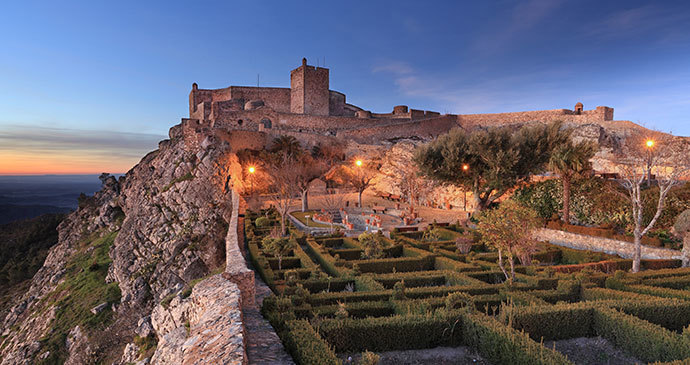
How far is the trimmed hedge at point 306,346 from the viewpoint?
6.00 metres

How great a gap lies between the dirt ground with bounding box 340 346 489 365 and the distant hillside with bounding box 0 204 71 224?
83.2 m

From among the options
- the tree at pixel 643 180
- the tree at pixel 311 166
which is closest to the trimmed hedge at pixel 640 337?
the tree at pixel 643 180

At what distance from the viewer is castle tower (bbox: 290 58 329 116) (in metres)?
51.3

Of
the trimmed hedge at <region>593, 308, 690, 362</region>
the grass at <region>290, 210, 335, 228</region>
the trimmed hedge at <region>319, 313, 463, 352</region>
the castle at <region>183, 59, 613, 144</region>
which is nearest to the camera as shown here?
the trimmed hedge at <region>593, 308, 690, 362</region>

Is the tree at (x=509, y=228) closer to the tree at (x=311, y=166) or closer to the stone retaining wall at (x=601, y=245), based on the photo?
the stone retaining wall at (x=601, y=245)

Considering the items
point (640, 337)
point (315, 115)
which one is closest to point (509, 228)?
point (640, 337)

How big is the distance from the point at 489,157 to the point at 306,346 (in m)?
24.0

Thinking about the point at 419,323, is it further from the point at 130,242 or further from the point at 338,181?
the point at 338,181

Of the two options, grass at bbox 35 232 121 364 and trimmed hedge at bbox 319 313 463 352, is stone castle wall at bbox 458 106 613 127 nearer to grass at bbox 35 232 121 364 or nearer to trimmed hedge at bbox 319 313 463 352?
trimmed hedge at bbox 319 313 463 352

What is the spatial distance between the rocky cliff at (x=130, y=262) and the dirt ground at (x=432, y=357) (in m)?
7.40

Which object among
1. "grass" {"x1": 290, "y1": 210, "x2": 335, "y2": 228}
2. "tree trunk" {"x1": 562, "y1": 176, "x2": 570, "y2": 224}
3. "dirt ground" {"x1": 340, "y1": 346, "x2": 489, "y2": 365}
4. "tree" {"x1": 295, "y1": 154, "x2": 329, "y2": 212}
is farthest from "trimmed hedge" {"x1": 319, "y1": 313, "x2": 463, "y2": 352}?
"tree" {"x1": 295, "y1": 154, "x2": 329, "y2": 212}

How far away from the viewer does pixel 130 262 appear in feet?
96.2

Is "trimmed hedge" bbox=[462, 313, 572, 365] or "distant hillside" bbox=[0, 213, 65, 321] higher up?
"trimmed hedge" bbox=[462, 313, 572, 365]

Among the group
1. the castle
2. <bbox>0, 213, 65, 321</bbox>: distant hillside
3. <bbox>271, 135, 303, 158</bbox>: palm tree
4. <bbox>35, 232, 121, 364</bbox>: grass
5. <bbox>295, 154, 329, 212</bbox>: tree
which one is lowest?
<bbox>0, 213, 65, 321</bbox>: distant hillside
